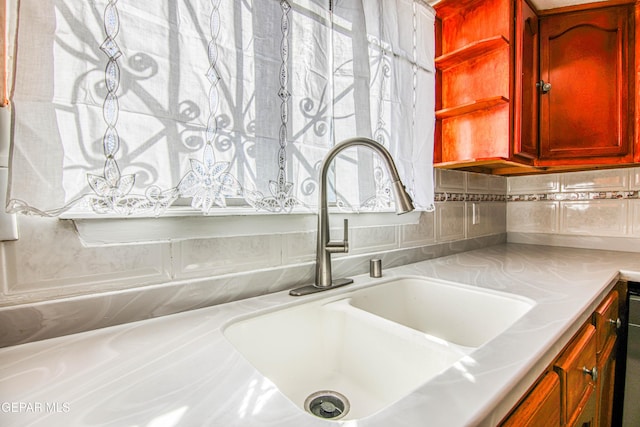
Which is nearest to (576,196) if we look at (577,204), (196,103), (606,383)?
(577,204)

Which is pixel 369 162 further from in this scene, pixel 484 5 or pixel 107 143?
pixel 484 5

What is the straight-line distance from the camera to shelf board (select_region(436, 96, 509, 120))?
1.18 metres

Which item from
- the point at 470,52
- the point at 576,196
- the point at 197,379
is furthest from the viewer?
the point at 576,196

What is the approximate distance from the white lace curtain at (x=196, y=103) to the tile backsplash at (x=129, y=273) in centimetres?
8

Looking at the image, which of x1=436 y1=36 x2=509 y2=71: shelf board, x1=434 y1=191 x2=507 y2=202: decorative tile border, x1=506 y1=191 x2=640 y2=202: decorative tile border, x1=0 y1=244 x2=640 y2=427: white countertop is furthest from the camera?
x1=506 y1=191 x2=640 y2=202: decorative tile border

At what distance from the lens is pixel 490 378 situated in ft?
1.31

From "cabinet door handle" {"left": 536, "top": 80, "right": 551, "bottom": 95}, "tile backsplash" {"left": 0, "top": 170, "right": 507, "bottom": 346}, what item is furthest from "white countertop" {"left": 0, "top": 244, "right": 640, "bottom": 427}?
"cabinet door handle" {"left": 536, "top": 80, "right": 551, "bottom": 95}

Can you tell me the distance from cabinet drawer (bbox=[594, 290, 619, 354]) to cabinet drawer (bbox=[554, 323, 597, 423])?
0.22 ft

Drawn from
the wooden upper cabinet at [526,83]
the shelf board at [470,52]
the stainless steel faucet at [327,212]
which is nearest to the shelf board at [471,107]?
the wooden upper cabinet at [526,83]

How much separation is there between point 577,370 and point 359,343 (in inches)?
19.0

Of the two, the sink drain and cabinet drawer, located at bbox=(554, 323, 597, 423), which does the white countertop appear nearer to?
cabinet drawer, located at bbox=(554, 323, 597, 423)

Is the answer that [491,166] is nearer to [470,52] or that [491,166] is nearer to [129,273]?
[470,52]

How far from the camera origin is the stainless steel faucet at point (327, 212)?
782mm

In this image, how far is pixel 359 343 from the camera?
674mm
